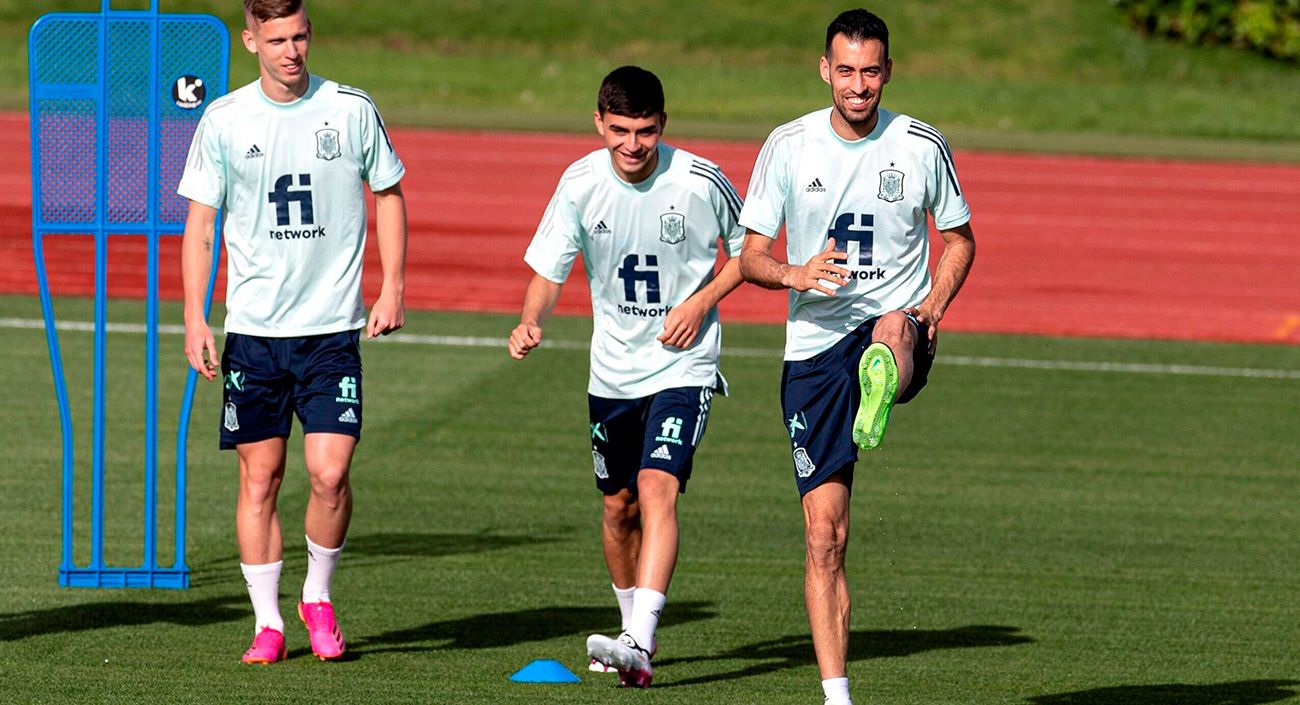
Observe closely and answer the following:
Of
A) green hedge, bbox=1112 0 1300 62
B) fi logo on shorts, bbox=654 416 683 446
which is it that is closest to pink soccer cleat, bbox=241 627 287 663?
fi logo on shorts, bbox=654 416 683 446

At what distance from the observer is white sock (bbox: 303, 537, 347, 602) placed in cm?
716

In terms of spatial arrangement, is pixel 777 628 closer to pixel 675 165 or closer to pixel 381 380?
pixel 675 165

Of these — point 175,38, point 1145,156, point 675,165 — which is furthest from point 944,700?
point 1145,156

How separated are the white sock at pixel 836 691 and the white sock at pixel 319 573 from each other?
189 centimetres

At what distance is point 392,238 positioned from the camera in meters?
7.00

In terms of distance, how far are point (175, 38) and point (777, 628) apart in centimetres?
317

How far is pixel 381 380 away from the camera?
517 inches

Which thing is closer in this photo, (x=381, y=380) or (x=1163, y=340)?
(x=381, y=380)

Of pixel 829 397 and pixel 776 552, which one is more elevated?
pixel 829 397

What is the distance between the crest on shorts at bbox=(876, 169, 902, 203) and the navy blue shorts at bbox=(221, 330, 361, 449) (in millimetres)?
1912

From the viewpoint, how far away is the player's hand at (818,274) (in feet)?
19.6

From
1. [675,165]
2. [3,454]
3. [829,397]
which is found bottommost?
[3,454]

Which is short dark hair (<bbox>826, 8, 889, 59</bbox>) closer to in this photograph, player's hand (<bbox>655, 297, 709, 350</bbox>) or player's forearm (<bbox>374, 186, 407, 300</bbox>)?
player's hand (<bbox>655, 297, 709, 350</bbox>)

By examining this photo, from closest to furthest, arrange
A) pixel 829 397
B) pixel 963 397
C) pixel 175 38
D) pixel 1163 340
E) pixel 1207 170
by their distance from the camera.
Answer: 1. pixel 829 397
2. pixel 175 38
3. pixel 963 397
4. pixel 1163 340
5. pixel 1207 170
